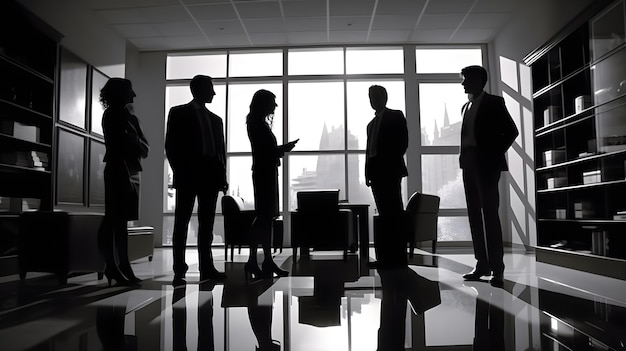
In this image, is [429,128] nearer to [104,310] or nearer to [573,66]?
[573,66]

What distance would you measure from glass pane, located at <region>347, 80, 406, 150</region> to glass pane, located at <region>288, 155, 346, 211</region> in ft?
1.51

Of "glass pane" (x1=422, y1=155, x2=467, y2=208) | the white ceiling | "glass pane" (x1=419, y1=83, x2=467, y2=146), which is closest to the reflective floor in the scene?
the white ceiling

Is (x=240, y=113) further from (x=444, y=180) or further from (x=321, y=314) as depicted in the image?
(x=321, y=314)

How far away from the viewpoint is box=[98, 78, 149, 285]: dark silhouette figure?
325cm

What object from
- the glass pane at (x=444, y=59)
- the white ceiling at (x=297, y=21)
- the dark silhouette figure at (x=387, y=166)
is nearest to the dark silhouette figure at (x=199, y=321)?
the dark silhouette figure at (x=387, y=166)

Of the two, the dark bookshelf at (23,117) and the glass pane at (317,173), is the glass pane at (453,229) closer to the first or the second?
the glass pane at (317,173)

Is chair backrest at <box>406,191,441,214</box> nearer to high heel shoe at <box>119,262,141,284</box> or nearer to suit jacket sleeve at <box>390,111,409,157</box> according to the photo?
suit jacket sleeve at <box>390,111,409,157</box>

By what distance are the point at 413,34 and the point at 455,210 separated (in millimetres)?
3290

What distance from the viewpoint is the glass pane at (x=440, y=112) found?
332 inches

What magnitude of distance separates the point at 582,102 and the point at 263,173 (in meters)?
3.35

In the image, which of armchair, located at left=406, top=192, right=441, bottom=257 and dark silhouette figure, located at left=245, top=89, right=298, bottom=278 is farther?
armchair, located at left=406, top=192, right=441, bottom=257

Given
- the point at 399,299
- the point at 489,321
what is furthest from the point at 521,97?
the point at 489,321

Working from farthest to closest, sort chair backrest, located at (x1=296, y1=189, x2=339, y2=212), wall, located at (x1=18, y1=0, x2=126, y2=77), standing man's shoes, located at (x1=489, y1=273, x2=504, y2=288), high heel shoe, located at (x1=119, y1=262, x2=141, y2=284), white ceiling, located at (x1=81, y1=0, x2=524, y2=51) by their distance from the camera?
white ceiling, located at (x1=81, y1=0, x2=524, y2=51)
wall, located at (x1=18, y1=0, x2=126, y2=77)
chair backrest, located at (x1=296, y1=189, x2=339, y2=212)
high heel shoe, located at (x1=119, y1=262, x2=141, y2=284)
standing man's shoes, located at (x1=489, y1=273, x2=504, y2=288)

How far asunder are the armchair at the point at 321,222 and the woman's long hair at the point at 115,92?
7.84 ft
